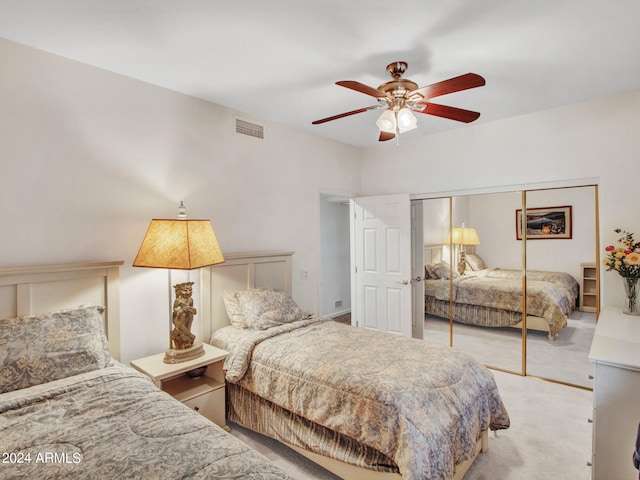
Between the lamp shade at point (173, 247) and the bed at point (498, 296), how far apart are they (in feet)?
8.91

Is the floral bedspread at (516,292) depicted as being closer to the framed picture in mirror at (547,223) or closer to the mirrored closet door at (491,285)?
the mirrored closet door at (491,285)

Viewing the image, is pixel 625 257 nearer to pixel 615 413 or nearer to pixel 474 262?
pixel 474 262

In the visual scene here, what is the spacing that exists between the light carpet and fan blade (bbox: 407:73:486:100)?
229 centimetres

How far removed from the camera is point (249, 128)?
11.0 feet

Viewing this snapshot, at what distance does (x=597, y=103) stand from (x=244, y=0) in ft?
10.3

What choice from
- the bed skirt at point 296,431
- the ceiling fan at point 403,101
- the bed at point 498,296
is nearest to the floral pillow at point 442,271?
the bed at point 498,296

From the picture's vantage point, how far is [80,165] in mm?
2338

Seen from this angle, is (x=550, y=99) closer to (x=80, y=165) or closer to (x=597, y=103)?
(x=597, y=103)

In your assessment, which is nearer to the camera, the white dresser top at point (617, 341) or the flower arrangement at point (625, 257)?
the white dresser top at point (617, 341)

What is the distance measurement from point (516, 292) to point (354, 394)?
2548 mm

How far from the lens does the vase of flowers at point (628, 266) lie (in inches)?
105

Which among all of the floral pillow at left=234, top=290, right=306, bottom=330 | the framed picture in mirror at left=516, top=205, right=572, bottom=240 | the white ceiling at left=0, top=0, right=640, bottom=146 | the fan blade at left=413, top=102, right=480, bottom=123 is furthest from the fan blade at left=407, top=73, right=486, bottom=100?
the framed picture in mirror at left=516, top=205, right=572, bottom=240

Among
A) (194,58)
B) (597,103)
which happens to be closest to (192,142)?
(194,58)

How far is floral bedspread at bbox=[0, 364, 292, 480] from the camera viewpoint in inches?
44.0
